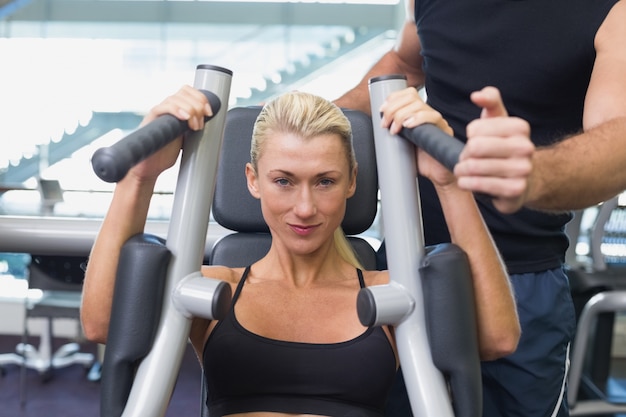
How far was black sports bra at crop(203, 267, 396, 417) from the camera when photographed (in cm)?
142

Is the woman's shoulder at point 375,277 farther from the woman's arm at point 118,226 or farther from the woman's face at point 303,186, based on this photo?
the woman's arm at point 118,226

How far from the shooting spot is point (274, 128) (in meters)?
1.49

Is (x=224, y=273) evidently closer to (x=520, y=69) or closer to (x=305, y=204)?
(x=305, y=204)

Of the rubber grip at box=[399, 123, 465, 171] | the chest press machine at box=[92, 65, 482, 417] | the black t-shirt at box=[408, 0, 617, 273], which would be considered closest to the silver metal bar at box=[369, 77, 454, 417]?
the chest press machine at box=[92, 65, 482, 417]

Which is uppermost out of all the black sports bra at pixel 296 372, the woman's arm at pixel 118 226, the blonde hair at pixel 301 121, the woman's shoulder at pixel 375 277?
the blonde hair at pixel 301 121

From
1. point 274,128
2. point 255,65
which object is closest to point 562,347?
point 274,128

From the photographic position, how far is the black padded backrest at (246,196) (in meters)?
1.68

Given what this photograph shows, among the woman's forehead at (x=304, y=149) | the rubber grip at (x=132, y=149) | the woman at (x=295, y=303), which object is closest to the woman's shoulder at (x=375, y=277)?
the woman at (x=295, y=303)

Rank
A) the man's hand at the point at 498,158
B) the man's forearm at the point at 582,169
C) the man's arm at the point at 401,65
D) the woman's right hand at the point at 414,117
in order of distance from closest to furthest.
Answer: the man's hand at the point at 498,158
the man's forearm at the point at 582,169
the woman's right hand at the point at 414,117
the man's arm at the point at 401,65

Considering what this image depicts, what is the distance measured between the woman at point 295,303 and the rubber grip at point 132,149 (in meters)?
0.16

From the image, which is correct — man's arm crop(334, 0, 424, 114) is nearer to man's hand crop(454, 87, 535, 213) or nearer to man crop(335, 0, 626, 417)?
man crop(335, 0, 626, 417)

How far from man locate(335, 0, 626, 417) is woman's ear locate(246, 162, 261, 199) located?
37cm

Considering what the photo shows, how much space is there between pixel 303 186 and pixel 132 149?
1.65 ft

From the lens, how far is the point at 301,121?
1467 mm
